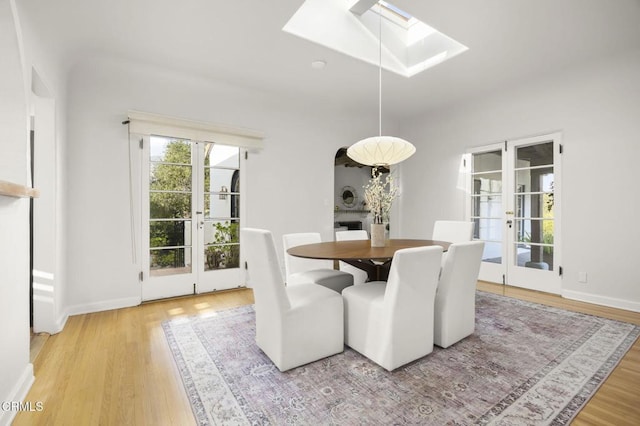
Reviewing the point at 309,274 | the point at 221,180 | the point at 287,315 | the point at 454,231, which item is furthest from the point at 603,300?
the point at 221,180

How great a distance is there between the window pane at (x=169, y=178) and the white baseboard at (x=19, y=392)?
2112mm

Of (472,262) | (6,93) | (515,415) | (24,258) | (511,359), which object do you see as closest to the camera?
(515,415)

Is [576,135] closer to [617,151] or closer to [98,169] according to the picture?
[617,151]

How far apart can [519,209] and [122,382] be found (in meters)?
4.77

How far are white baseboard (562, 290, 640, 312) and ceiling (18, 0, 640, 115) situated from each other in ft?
8.82

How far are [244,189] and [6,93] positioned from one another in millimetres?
2508

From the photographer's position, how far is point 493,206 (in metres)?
4.43

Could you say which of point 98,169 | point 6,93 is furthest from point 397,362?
point 98,169

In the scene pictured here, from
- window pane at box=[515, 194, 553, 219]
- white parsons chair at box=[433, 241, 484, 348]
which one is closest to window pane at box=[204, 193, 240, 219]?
white parsons chair at box=[433, 241, 484, 348]

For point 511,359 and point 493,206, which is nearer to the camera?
point 511,359

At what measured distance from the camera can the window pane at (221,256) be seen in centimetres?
383

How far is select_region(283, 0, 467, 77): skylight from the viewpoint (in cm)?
292

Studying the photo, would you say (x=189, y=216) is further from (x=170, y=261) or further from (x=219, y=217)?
(x=170, y=261)

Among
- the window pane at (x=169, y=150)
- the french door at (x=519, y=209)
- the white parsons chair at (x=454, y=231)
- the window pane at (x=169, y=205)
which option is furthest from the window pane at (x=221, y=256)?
the french door at (x=519, y=209)
